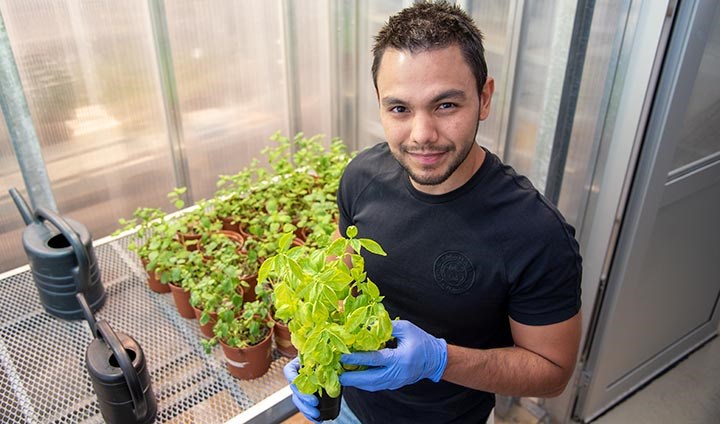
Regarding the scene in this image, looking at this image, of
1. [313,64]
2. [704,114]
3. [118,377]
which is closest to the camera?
[118,377]

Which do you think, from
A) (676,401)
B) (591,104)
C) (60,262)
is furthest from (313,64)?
(676,401)

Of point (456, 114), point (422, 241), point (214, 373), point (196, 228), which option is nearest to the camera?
point (456, 114)

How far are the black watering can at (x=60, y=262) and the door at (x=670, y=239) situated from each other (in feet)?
5.85

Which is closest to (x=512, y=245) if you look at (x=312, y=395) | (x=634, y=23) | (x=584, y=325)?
(x=312, y=395)

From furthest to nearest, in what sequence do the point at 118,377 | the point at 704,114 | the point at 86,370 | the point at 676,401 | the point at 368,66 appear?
1. the point at 368,66
2. the point at 676,401
3. the point at 704,114
4. the point at 86,370
5. the point at 118,377

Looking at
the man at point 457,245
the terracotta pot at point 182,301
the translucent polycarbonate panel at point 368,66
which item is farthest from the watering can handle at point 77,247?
the translucent polycarbonate panel at point 368,66

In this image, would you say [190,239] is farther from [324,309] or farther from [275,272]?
[324,309]

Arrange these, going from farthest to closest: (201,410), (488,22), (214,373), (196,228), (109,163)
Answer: (109,163) → (196,228) → (488,22) → (214,373) → (201,410)

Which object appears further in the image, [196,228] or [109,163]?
[109,163]

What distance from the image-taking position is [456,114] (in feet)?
3.76

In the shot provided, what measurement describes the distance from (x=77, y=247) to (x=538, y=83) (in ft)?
5.22

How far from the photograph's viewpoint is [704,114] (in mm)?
1881

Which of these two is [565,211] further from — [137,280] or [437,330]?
[137,280]

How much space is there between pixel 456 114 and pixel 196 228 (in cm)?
130
